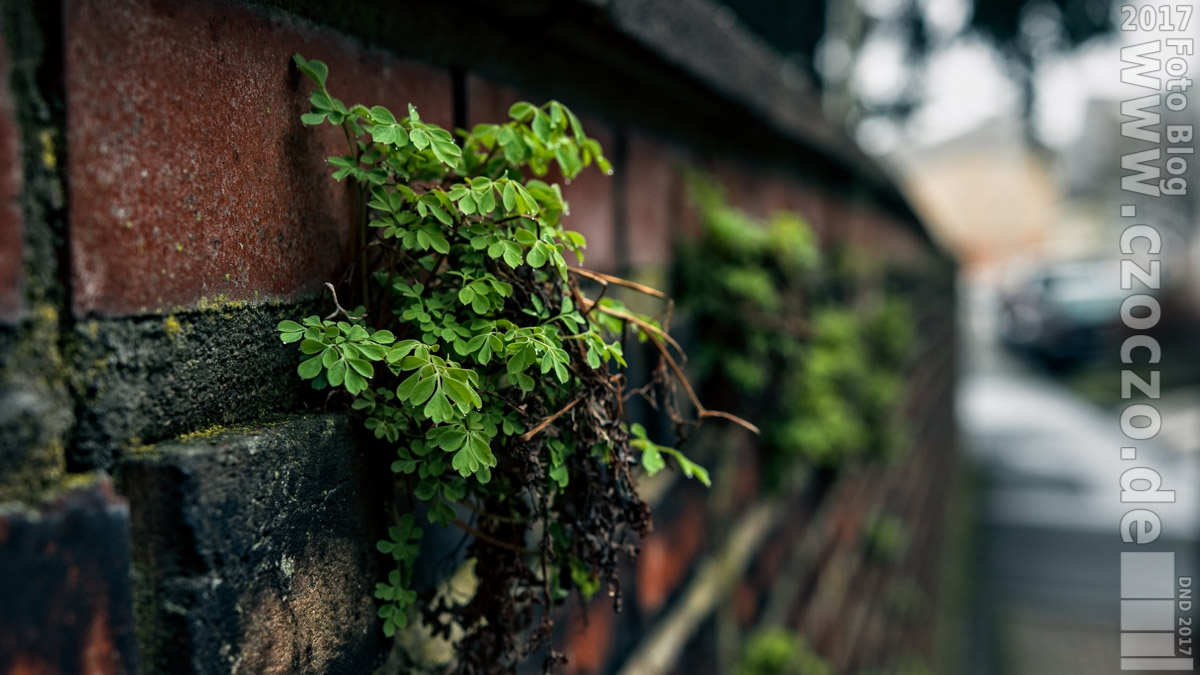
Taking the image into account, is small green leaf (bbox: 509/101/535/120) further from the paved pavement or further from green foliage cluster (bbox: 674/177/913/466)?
the paved pavement

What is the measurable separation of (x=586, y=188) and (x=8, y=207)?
75 centimetres

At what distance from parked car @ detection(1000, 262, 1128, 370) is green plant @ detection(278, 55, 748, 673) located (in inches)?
531

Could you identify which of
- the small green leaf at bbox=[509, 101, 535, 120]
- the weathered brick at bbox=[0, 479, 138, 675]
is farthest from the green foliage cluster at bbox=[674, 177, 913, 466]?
the weathered brick at bbox=[0, 479, 138, 675]

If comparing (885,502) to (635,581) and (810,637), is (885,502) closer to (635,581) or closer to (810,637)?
(810,637)

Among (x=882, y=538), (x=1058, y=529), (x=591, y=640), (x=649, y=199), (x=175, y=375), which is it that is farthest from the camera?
(x=1058, y=529)

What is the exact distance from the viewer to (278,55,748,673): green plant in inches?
22.7

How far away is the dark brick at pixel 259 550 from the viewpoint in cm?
49

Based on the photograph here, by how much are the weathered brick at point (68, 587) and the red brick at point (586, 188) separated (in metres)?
0.55

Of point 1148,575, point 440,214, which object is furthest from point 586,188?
point 1148,575

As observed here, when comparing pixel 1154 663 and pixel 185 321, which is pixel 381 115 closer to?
pixel 185 321

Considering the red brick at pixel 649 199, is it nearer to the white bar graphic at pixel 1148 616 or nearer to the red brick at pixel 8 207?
the red brick at pixel 8 207

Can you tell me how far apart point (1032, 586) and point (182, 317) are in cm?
658

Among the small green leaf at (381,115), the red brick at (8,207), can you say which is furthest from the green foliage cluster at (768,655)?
the red brick at (8,207)

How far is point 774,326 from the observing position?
1572mm
